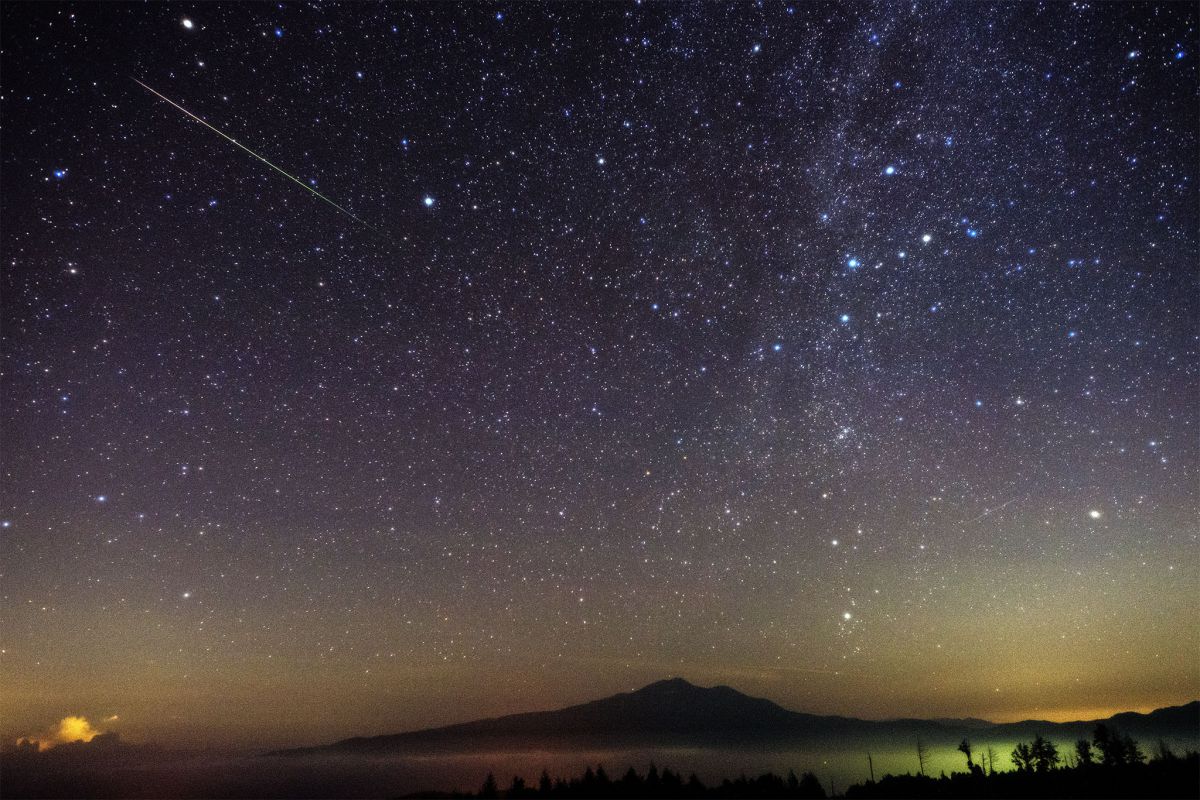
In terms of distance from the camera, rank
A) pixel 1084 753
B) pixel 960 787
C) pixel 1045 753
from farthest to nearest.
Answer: pixel 1045 753 → pixel 1084 753 → pixel 960 787

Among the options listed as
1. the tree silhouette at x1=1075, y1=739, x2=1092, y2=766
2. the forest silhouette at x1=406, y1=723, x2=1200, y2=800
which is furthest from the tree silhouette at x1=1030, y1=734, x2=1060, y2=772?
the forest silhouette at x1=406, y1=723, x2=1200, y2=800

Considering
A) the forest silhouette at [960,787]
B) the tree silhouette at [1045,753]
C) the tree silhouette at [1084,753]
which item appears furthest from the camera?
the tree silhouette at [1045,753]

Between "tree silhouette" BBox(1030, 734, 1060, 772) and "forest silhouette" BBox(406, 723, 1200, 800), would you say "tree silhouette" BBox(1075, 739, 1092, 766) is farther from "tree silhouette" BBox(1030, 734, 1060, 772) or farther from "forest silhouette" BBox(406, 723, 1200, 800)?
"forest silhouette" BBox(406, 723, 1200, 800)

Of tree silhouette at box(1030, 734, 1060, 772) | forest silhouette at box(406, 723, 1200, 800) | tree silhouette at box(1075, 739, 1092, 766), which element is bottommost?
tree silhouette at box(1030, 734, 1060, 772)

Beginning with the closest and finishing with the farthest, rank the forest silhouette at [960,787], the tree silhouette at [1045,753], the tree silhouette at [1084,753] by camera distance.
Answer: the forest silhouette at [960,787] < the tree silhouette at [1084,753] < the tree silhouette at [1045,753]

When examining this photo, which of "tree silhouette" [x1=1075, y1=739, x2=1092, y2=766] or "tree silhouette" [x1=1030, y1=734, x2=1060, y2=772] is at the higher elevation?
"tree silhouette" [x1=1075, y1=739, x2=1092, y2=766]

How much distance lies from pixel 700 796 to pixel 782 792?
311cm

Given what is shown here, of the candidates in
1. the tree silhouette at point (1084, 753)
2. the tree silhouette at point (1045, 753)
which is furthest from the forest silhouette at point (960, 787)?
the tree silhouette at point (1045, 753)

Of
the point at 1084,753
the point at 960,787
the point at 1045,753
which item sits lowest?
the point at 1045,753

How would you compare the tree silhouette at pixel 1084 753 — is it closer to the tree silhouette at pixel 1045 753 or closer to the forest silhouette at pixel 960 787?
the tree silhouette at pixel 1045 753

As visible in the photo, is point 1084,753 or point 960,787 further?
point 1084,753

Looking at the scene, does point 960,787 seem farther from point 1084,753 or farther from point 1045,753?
point 1045,753

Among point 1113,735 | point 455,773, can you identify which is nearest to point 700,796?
point 1113,735

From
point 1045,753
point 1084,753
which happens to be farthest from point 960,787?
point 1045,753
